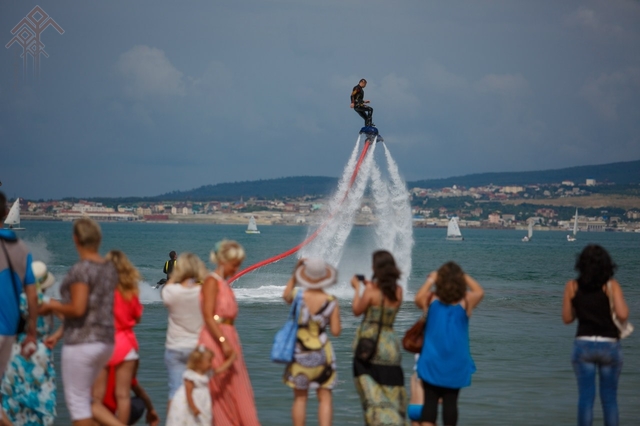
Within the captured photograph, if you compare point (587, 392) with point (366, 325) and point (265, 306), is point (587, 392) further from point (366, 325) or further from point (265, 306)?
point (265, 306)

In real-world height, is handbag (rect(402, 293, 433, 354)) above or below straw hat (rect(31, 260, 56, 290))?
below

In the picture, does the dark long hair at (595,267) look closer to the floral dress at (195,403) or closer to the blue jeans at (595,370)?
the blue jeans at (595,370)

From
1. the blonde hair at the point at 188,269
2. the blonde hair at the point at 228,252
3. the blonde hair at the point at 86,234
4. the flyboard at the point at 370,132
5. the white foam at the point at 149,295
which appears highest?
the flyboard at the point at 370,132

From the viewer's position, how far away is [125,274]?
756 centimetres

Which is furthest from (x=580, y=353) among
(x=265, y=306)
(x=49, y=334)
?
(x=265, y=306)

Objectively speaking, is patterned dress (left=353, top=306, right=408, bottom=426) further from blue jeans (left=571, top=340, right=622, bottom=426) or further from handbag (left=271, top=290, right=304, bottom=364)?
blue jeans (left=571, top=340, right=622, bottom=426)

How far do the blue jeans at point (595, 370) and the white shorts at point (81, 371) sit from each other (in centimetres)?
382

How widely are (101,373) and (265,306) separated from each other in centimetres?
1909

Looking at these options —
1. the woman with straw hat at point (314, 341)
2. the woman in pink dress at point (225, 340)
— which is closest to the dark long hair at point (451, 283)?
the woman with straw hat at point (314, 341)

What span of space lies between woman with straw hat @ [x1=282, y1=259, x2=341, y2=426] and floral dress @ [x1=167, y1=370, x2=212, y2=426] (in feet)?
2.22

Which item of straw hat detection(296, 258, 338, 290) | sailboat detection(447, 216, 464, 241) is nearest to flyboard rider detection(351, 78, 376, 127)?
straw hat detection(296, 258, 338, 290)

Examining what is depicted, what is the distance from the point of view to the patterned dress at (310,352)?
7.59 meters

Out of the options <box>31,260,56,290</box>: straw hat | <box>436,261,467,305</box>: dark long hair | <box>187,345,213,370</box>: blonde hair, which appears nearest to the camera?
<box>187,345,213,370</box>: blonde hair

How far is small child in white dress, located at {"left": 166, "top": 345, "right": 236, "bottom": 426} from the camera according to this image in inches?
287
